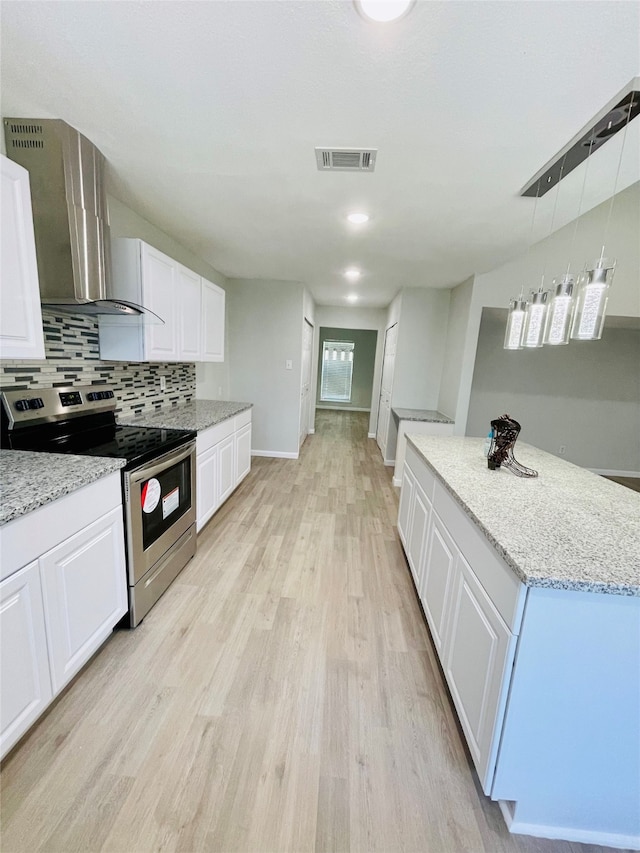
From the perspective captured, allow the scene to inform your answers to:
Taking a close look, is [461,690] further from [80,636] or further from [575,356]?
[575,356]

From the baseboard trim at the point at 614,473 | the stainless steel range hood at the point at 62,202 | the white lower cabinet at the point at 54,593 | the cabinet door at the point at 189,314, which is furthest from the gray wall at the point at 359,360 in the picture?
the white lower cabinet at the point at 54,593

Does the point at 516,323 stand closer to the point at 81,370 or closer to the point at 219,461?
the point at 219,461

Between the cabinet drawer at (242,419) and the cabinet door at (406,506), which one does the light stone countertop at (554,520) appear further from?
the cabinet drawer at (242,419)

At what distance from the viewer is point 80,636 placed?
1395 millimetres

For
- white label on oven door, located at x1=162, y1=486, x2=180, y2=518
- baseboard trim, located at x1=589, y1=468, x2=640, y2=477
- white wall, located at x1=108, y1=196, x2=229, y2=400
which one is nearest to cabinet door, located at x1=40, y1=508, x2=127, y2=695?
white label on oven door, located at x1=162, y1=486, x2=180, y2=518

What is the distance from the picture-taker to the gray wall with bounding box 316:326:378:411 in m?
9.16

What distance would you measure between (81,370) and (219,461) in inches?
47.9

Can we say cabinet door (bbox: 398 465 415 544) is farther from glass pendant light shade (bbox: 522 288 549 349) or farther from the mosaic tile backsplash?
the mosaic tile backsplash

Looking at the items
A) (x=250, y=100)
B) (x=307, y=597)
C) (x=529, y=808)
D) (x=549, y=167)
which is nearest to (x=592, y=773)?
(x=529, y=808)

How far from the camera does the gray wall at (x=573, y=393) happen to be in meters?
4.71

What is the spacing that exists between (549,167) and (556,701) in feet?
7.26

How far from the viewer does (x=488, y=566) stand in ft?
3.75

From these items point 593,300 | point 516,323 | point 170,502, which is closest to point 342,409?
point 516,323

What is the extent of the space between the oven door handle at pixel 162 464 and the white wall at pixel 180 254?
1.52m
